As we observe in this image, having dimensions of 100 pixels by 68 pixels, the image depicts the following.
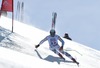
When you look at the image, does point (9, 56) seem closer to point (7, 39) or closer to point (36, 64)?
point (36, 64)

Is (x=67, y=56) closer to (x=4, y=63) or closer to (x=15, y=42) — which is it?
(x=15, y=42)

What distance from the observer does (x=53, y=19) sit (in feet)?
130

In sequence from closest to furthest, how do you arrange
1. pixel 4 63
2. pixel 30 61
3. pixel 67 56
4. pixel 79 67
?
pixel 4 63 → pixel 30 61 → pixel 79 67 → pixel 67 56

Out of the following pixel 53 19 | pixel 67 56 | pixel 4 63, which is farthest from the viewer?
pixel 53 19

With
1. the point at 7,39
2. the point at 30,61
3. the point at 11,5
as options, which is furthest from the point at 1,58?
the point at 11,5

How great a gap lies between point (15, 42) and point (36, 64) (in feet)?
21.1

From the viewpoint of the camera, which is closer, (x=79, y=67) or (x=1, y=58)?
(x=1, y=58)

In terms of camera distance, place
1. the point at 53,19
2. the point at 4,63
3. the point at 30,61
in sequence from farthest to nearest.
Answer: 1. the point at 53,19
2. the point at 30,61
3. the point at 4,63

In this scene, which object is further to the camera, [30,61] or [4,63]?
[30,61]

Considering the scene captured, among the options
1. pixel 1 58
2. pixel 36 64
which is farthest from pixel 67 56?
pixel 1 58

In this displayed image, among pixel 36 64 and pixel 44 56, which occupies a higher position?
pixel 36 64

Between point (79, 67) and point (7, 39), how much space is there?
3.16m

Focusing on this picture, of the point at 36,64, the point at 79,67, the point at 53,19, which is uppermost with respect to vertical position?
the point at 36,64

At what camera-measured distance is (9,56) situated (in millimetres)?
6031
